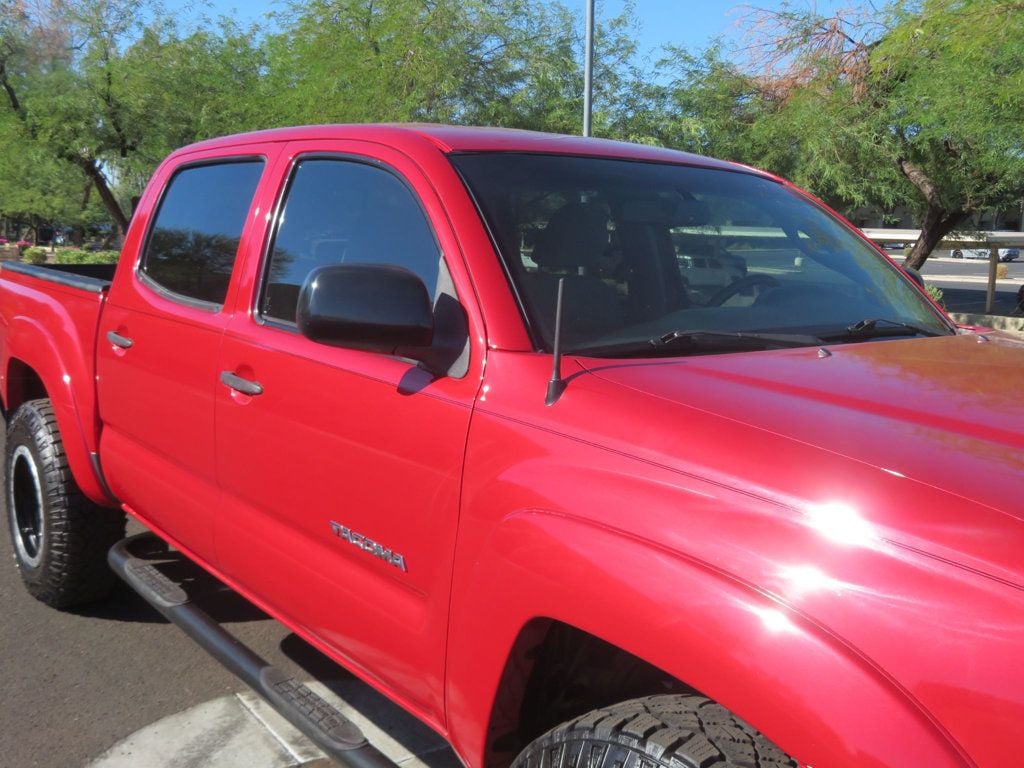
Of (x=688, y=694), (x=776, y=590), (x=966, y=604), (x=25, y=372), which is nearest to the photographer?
(x=966, y=604)

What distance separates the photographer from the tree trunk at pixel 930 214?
597 inches

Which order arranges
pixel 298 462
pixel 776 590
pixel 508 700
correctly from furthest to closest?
pixel 298 462, pixel 508 700, pixel 776 590

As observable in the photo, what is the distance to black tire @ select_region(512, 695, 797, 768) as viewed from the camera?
1.51 meters

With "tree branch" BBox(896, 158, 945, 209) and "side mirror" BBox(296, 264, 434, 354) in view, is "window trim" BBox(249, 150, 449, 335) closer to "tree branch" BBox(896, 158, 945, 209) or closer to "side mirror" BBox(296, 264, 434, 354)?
"side mirror" BBox(296, 264, 434, 354)

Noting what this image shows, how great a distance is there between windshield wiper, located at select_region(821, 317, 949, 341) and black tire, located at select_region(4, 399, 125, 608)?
112 inches

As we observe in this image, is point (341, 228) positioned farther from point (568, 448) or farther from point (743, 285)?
point (568, 448)

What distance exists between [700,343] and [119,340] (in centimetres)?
214

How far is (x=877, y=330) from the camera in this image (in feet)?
8.10

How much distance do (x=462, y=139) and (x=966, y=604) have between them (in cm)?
174

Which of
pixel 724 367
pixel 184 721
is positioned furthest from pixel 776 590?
pixel 184 721

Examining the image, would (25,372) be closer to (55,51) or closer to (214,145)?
(214,145)

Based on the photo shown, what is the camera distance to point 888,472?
4.72ft

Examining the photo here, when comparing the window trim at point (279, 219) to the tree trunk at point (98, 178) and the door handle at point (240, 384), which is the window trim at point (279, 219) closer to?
the door handle at point (240, 384)

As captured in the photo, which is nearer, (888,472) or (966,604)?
(966,604)
